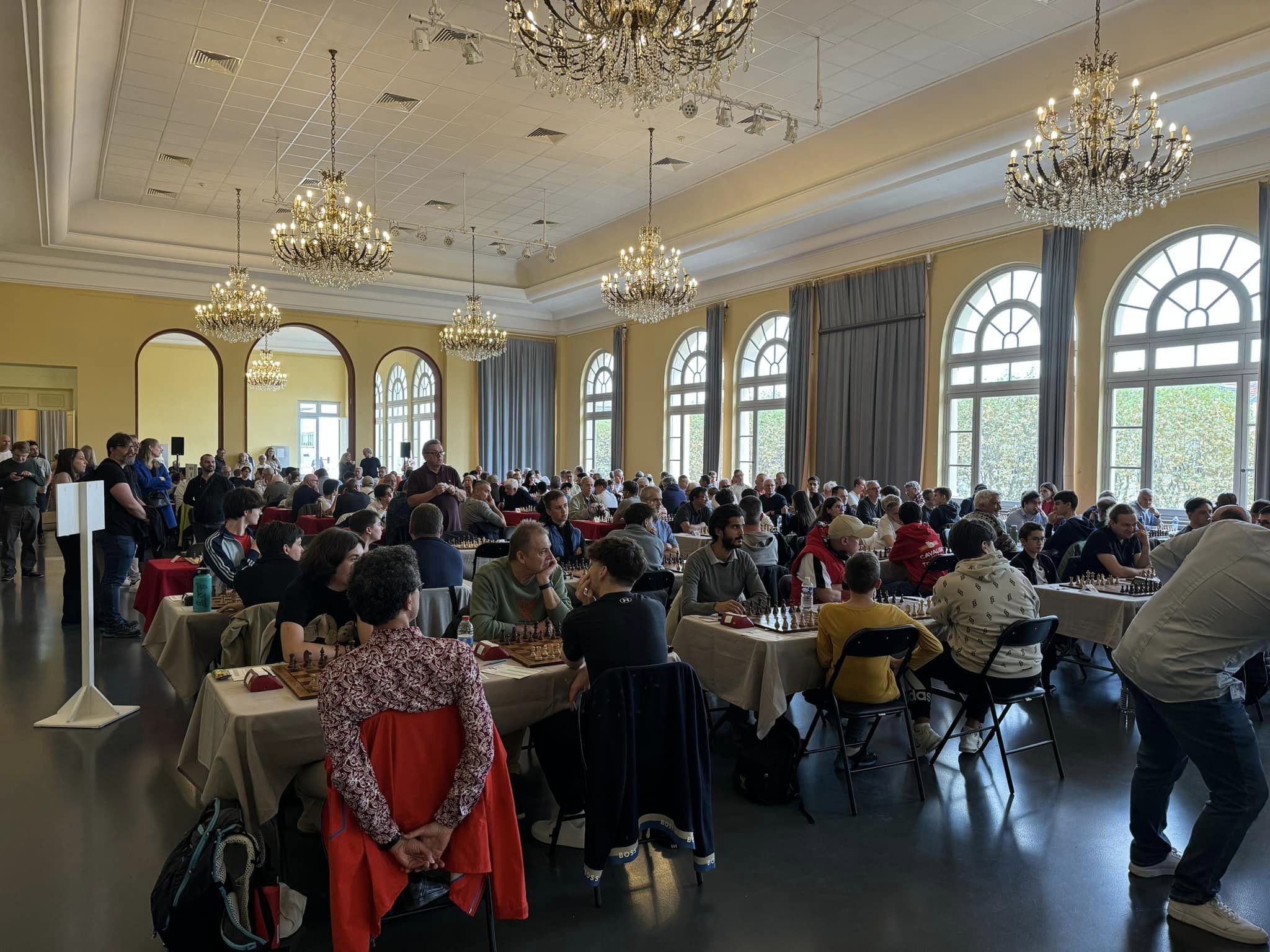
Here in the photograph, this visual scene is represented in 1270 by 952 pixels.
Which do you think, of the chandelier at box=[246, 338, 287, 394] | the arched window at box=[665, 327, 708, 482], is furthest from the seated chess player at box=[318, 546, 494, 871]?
the chandelier at box=[246, 338, 287, 394]

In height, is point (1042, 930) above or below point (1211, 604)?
below

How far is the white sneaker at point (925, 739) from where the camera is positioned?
4.34 meters

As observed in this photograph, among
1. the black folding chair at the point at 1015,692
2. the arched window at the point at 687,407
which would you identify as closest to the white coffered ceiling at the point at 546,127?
the arched window at the point at 687,407

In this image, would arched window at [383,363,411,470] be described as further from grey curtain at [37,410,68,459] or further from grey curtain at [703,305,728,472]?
grey curtain at [703,305,728,472]

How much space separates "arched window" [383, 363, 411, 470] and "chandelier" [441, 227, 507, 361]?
37.6 feet

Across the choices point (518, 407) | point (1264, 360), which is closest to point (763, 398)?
point (518, 407)

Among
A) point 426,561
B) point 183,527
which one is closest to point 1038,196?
point 426,561

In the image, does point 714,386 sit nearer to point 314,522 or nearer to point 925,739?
point 314,522

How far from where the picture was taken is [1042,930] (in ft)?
9.11

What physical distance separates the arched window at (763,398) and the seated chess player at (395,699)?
1117 centimetres

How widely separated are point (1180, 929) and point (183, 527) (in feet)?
37.5

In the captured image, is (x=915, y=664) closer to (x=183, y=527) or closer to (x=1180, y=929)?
(x=1180, y=929)

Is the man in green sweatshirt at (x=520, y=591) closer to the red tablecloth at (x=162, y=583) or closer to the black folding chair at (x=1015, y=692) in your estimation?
the black folding chair at (x=1015, y=692)

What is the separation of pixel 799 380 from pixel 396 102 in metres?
6.70
